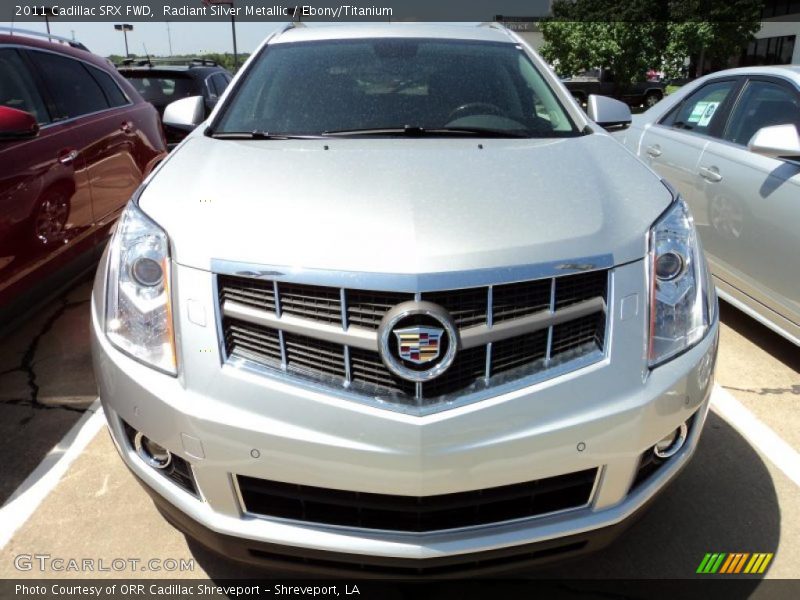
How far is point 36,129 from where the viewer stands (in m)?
3.38

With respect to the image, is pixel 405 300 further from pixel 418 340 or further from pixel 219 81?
pixel 219 81

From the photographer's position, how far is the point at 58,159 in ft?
12.2

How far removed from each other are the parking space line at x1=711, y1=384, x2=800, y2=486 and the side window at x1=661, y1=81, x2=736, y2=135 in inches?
73.3

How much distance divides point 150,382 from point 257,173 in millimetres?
757

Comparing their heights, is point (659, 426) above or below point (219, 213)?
below

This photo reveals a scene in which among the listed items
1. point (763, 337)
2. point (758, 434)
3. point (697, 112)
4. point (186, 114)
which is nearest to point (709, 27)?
point (697, 112)

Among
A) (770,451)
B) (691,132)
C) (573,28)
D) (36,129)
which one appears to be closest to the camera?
(770,451)

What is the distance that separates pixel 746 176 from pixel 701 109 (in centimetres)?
101

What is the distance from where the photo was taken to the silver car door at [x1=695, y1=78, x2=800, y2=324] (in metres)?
3.42

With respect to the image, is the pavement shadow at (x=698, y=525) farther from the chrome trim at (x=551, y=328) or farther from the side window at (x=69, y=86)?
the side window at (x=69, y=86)

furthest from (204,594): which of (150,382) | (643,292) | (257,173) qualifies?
(643,292)

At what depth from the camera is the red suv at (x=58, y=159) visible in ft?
10.8

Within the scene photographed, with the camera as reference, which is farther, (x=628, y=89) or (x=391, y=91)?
(x=628, y=89)

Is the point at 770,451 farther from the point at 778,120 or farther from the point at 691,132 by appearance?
the point at 691,132
